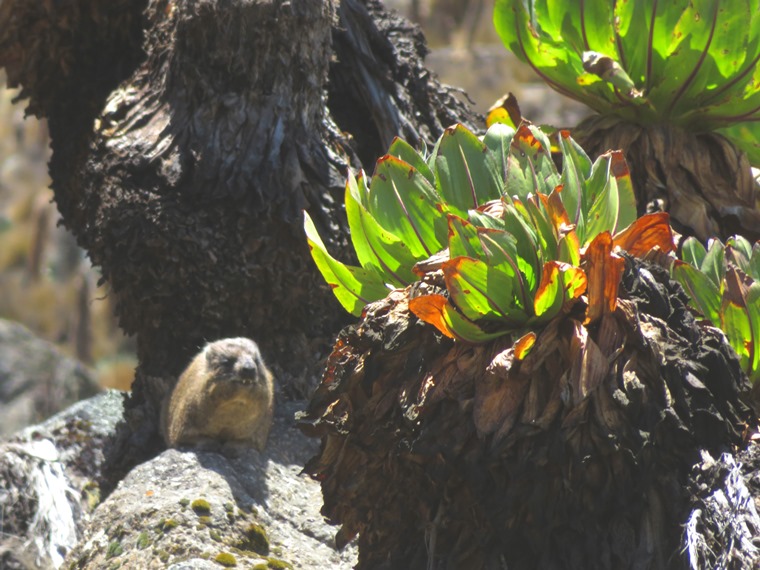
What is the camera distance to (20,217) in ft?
93.2

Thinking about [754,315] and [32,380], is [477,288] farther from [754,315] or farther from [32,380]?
[32,380]

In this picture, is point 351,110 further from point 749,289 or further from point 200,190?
point 749,289

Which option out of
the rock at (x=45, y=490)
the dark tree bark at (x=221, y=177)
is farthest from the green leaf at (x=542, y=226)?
the rock at (x=45, y=490)

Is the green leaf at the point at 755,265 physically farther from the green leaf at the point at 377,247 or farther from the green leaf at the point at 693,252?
the green leaf at the point at 377,247

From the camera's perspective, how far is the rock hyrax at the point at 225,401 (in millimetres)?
6125

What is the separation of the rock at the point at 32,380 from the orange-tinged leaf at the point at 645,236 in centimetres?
1080

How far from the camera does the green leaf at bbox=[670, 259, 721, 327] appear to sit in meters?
4.10

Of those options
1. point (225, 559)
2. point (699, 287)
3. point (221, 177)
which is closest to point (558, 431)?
point (699, 287)

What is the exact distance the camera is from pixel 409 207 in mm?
4129

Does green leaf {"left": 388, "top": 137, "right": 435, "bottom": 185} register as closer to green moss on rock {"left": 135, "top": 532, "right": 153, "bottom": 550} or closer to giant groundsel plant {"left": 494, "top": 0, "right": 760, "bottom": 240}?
giant groundsel plant {"left": 494, "top": 0, "right": 760, "bottom": 240}

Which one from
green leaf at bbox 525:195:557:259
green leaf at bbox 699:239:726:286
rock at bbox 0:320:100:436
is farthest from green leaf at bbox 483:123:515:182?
rock at bbox 0:320:100:436

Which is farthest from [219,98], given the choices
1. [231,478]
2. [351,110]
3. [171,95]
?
[231,478]

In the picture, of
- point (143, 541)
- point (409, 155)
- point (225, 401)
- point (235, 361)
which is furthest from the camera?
point (225, 401)

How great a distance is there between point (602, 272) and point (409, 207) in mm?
899
